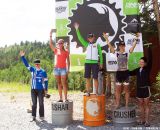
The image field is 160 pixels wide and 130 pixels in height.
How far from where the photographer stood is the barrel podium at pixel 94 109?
968 centimetres

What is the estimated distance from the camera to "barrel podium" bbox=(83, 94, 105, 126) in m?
9.68

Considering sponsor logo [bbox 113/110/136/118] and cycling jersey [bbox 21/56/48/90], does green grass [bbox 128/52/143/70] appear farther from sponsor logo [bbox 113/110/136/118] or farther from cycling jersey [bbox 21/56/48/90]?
cycling jersey [bbox 21/56/48/90]

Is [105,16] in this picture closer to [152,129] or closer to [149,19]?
[149,19]

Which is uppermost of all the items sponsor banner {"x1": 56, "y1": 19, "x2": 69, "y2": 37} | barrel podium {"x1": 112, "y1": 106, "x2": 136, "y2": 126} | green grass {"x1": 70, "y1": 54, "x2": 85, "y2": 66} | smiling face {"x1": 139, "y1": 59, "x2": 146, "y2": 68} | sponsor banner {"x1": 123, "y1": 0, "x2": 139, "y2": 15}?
sponsor banner {"x1": 123, "y1": 0, "x2": 139, "y2": 15}

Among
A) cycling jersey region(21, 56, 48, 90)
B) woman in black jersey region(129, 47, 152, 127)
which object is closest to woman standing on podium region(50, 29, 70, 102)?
cycling jersey region(21, 56, 48, 90)

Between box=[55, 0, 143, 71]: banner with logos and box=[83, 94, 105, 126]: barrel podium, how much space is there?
4.56ft

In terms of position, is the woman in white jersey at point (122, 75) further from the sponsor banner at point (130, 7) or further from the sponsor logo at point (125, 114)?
the sponsor banner at point (130, 7)

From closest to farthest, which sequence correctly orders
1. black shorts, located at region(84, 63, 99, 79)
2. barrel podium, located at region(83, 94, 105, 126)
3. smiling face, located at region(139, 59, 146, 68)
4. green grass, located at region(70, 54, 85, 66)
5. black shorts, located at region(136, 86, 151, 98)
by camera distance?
black shorts, located at region(136, 86, 151, 98) < smiling face, located at region(139, 59, 146, 68) < barrel podium, located at region(83, 94, 105, 126) < black shorts, located at region(84, 63, 99, 79) < green grass, located at region(70, 54, 85, 66)

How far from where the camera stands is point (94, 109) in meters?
9.70

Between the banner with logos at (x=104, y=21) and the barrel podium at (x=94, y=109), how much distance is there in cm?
139

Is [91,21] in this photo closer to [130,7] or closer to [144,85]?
[130,7]

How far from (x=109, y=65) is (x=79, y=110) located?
8.89 feet

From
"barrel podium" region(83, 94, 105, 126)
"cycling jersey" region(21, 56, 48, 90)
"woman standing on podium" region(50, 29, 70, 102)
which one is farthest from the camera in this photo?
"cycling jersey" region(21, 56, 48, 90)

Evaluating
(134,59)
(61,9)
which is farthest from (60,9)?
(134,59)
